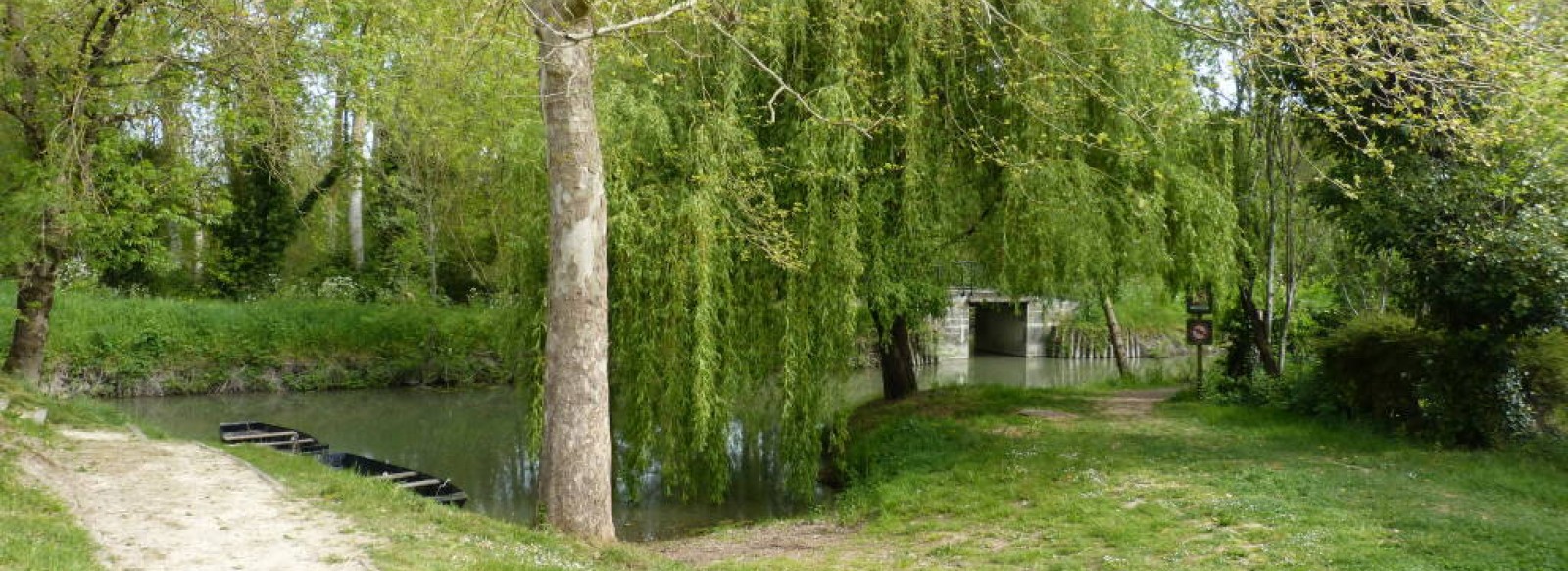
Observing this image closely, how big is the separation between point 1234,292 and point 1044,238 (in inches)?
235

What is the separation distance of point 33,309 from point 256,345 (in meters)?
10.2

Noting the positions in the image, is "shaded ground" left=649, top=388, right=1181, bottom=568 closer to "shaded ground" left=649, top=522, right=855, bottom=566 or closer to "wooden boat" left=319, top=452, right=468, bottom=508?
"shaded ground" left=649, top=522, right=855, bottom=566

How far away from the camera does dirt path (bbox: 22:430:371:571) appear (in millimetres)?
6199

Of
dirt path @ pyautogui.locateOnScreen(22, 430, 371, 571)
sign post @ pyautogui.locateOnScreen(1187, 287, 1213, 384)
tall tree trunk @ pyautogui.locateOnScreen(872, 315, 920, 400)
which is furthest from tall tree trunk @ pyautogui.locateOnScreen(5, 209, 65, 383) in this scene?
sign post @ pyautogui.locateOnScreen(1187, 287, 1213, 384)

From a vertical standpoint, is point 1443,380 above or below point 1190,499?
above

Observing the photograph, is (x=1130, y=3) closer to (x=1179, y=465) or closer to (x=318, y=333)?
(x=1179, y=465)

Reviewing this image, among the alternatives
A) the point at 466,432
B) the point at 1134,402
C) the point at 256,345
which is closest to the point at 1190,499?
the point at 1134,402

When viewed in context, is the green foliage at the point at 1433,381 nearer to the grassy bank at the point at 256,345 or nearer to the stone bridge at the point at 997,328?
the grassy bank at the point at 256,345

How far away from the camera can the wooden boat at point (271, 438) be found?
13.7 meters

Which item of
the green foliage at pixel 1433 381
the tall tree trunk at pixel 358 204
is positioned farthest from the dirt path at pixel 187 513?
the tall tree trunk at pixel 358 204

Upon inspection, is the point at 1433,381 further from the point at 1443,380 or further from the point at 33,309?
the point at 33,309

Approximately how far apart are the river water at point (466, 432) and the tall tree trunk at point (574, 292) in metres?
2.85

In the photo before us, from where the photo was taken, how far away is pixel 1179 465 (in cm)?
1106

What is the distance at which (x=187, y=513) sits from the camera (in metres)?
7.27
